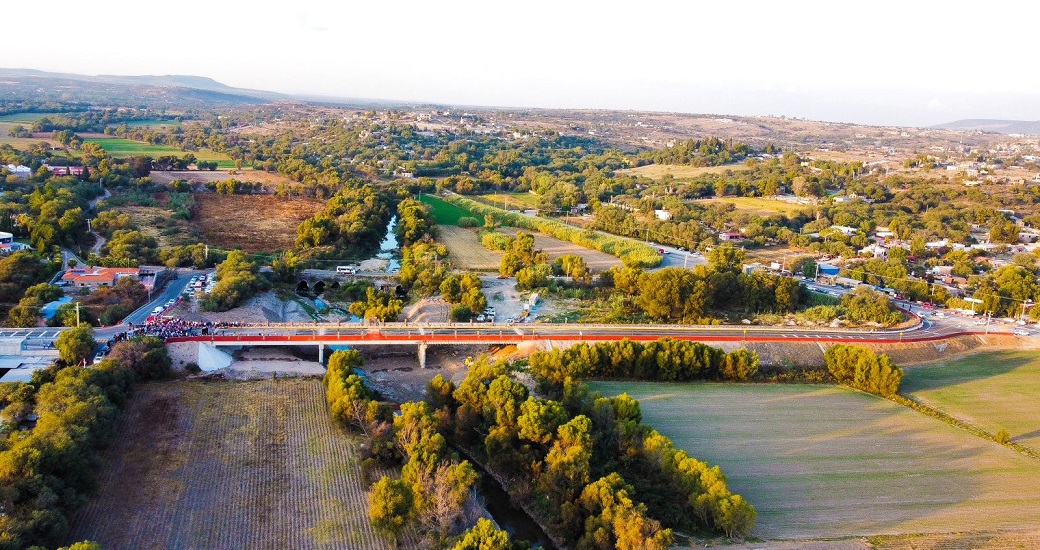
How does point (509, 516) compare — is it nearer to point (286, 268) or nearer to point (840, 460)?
point (840, 460)

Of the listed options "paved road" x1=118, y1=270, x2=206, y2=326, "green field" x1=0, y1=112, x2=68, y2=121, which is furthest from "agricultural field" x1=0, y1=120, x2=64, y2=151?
"paved road" x1=118, y1=270, x2=206, y2=326

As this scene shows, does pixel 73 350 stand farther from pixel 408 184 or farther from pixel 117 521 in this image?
pixel 408 184

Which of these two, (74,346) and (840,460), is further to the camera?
(74,346)

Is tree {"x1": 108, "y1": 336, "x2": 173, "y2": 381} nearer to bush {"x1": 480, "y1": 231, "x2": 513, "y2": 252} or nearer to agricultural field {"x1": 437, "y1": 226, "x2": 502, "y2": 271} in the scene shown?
agricultural field {"x1": 437, "y1": 226, "x2": 502, "y2": 271}

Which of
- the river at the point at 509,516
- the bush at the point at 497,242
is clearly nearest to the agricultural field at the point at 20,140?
the bush at the point at 497,242

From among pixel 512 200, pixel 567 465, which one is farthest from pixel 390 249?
pixel 567 465

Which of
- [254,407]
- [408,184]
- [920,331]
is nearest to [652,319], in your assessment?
[920,331]

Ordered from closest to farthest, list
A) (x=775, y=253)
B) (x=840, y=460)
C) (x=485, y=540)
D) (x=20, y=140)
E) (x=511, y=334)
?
(x=485, y=540) → (x=840, y=460) → (x=511, y=334) → (x=775, y=253) → (x=20, y=140)
